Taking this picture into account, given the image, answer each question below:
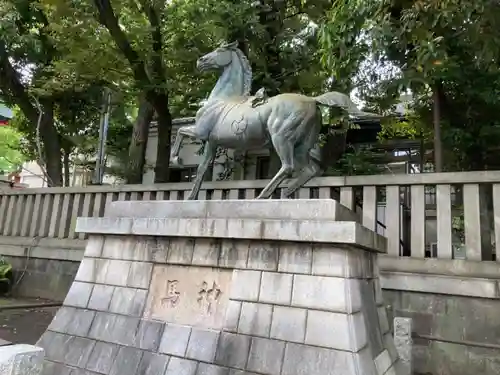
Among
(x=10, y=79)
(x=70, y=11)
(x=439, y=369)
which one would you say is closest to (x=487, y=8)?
(x=439, y=369)

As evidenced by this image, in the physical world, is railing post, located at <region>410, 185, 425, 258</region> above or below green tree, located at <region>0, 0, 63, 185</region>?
below

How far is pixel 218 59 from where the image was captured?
18.2 feet

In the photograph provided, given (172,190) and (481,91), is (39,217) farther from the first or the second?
(481,91)

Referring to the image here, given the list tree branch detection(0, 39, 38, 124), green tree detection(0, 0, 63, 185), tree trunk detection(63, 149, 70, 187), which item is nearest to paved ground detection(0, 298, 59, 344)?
green tree detection(0, 0, 63, 185)

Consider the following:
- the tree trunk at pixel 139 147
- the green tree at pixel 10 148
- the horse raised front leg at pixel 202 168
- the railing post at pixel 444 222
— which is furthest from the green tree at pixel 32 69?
the railing post at pixel 444 222

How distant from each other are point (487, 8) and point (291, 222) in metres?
3.80

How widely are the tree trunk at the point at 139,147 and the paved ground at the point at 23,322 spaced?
149 inches

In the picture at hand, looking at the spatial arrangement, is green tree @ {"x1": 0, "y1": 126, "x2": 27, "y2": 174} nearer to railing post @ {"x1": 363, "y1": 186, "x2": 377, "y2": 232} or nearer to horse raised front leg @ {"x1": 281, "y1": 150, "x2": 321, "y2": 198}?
horse raised front leg @ {"x1": 281, "y1": 150, "x2": 321, "y2": 198}

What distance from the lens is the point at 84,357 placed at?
14.5 feet

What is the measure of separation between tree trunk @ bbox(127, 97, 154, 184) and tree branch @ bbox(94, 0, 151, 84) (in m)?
1.59

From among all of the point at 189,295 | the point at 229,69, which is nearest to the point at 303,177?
the point at 229,69

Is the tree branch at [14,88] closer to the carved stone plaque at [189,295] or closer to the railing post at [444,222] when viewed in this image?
the carved stone plaque at [189,295]

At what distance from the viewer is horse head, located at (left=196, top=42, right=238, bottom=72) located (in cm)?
555

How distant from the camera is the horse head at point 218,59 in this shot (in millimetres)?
5547
